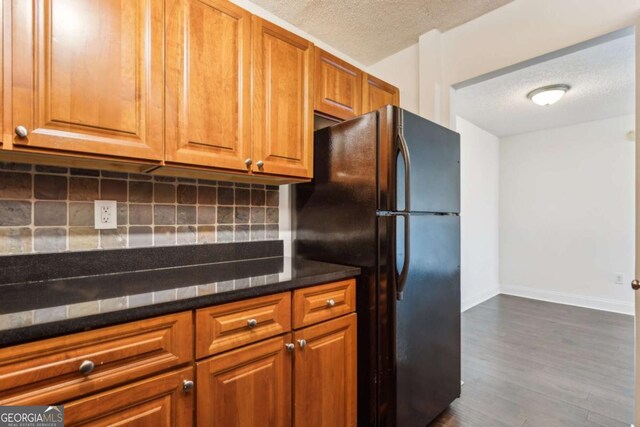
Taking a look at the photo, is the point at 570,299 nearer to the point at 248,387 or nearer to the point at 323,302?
the point at 323,302

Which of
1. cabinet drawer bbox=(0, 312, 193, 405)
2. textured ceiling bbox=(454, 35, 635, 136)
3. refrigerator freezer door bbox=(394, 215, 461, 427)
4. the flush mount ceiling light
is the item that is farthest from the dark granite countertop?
the flush mount ceiling light

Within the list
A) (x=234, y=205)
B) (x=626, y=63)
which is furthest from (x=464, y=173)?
(x=234, y=205)

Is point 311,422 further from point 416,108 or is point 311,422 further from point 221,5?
point 416,108

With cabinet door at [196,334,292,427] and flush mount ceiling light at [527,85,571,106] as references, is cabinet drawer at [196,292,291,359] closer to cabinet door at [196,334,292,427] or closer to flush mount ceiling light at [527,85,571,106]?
cabinet door at [196,334,292,427]

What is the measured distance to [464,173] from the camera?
3.90 meters

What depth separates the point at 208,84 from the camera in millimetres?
1333

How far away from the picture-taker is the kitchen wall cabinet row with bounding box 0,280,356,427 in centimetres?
78

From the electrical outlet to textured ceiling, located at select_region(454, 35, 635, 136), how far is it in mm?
2658

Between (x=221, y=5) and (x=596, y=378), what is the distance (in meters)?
3.30

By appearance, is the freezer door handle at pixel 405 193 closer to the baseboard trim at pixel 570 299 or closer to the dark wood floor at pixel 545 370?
the dark wood floor at pixel 545 370

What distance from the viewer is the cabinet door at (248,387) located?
1018 millimetres

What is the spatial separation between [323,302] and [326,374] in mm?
316

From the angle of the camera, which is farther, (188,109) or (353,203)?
(353,203)

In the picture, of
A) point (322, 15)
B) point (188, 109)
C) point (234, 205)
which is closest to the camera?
point (188, 109)
